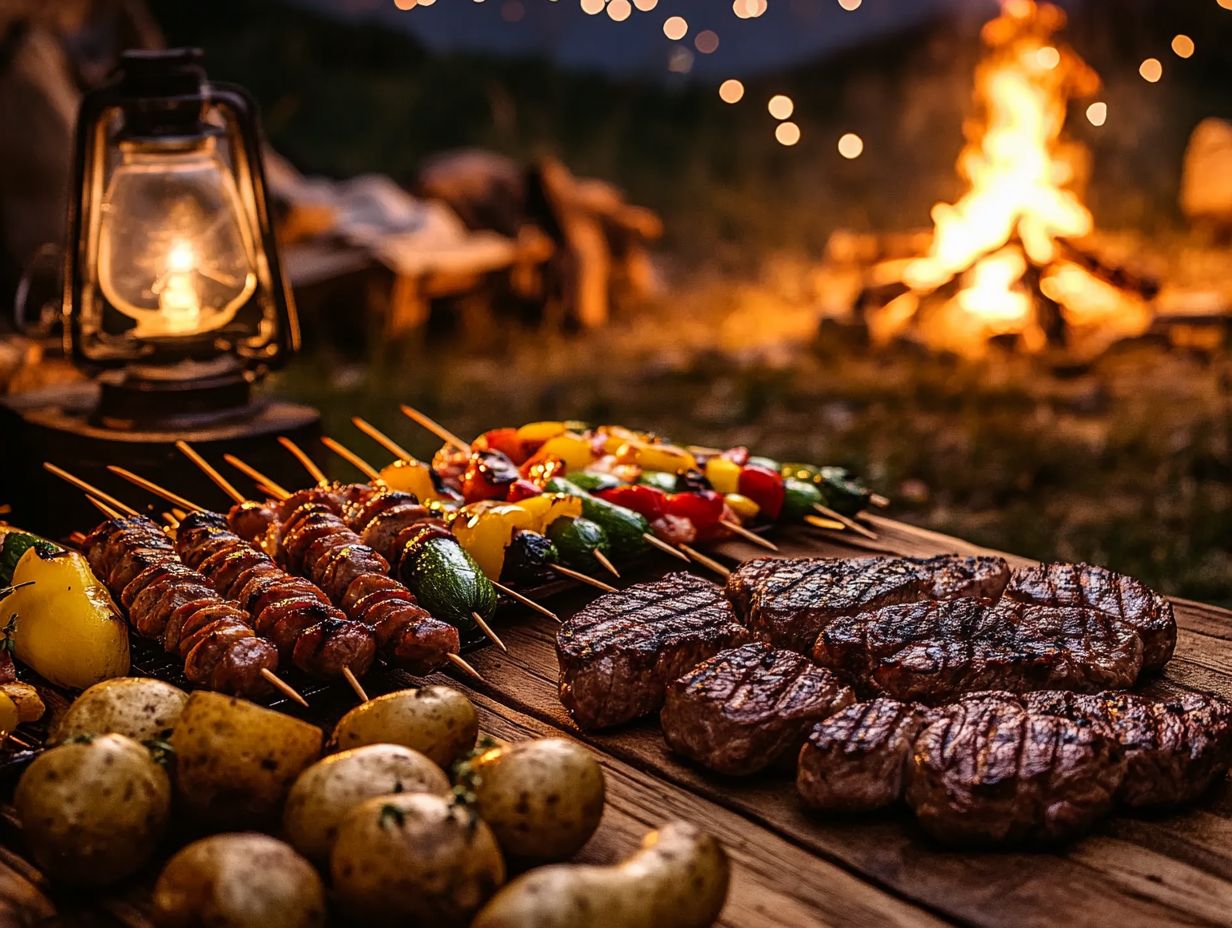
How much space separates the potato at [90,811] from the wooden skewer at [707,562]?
5.62 ft

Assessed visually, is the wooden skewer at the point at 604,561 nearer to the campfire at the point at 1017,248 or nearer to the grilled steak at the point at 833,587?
the grilled steak at the point at 833,587

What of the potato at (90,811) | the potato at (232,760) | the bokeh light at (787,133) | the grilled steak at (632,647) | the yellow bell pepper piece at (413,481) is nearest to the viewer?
the potato at (90,811)

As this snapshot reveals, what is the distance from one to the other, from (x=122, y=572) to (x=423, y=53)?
54.9ft

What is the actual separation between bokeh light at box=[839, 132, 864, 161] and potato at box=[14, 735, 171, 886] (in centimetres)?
1420

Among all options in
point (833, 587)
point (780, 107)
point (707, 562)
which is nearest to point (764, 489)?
point (707, 562)

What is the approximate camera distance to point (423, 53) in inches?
737

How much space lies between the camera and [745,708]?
2621mm

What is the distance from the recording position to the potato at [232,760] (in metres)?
2.32

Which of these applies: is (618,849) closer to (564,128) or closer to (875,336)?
(875,336)

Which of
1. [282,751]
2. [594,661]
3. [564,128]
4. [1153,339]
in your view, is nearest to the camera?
[282,751]

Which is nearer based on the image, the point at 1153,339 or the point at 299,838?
the point at 299,838

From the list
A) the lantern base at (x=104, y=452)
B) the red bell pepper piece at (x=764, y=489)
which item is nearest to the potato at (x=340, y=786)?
the red bell pepper piece at (x=764, y=489)

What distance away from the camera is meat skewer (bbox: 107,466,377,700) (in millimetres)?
2852

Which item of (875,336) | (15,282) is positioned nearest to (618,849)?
(875,336)
